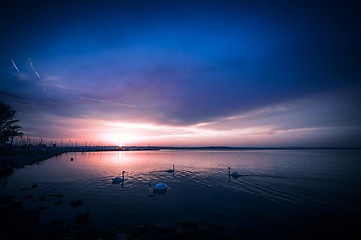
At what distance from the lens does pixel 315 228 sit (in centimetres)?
1702

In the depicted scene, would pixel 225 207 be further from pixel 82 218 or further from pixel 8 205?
pixel 8 205

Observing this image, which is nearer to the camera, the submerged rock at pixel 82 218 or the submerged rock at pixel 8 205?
the submerged rock at pixel 82 218

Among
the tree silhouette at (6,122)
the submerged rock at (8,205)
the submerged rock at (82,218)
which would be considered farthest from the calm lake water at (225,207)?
the tree silhouette at (6,122)

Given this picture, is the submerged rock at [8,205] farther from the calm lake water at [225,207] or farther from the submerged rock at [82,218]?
the submerged rock at [82,218]

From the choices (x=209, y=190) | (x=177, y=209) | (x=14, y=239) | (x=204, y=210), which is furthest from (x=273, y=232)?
(x=14, y=239)

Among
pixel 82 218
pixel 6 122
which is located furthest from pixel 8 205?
pixel 6 122

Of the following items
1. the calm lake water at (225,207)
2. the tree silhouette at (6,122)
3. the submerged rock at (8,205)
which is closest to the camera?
the calm lake water at (225,207)

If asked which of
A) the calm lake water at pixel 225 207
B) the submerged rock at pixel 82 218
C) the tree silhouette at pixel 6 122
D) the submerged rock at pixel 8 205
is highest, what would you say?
the tree silhouette at pixel 6 122

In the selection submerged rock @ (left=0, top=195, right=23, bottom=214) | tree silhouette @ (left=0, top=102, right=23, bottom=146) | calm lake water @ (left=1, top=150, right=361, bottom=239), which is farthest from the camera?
tree silhouette @ (left=0, top=102, right=23, bottom=146)

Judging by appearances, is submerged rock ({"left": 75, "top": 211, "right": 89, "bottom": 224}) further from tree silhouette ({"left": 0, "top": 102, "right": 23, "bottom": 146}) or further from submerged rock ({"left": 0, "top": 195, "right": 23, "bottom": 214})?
tree silhouette ({"left": 0, "top": 102, "right": 23, "bottom": 146})

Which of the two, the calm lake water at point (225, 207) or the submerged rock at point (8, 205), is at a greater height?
the submerged rock at point (8, 205)

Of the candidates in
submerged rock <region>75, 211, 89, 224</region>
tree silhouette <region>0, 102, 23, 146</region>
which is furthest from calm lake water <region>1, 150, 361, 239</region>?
tree silhouette <region>0, 102, 23, 146</region>

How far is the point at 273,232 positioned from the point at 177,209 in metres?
11.4

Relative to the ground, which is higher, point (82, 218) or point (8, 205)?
point (8, 205)
